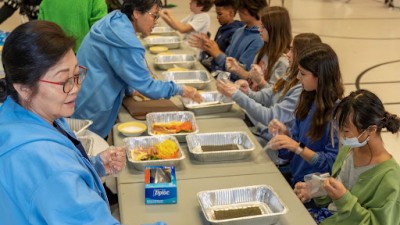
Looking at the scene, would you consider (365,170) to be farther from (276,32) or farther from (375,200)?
(276,32)

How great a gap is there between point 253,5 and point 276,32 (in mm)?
543

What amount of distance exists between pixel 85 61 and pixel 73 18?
1.01 meters

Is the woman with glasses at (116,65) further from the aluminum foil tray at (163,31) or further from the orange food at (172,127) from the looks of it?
the aluminum foil tray at (163,31)

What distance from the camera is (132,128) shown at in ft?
8.61

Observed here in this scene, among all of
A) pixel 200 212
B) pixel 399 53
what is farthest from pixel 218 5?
pixel 399 53

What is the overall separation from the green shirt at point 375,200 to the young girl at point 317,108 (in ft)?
1.36

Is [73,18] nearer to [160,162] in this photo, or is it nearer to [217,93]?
[217,93]

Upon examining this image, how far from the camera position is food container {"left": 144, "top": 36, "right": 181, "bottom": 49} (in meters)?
4.41

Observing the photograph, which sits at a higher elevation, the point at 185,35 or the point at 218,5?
the point at 218,5

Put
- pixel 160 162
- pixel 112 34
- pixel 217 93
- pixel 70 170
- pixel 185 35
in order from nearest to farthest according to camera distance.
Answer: pixel 70 170
pixel 160 162
pixel 112 34
pixel 217 93
pixel 185 35

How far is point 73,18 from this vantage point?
377 centimetres

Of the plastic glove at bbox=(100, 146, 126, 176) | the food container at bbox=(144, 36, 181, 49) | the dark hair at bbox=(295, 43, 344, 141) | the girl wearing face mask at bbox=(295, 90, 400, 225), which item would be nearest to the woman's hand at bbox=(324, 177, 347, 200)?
the girl wearing face mask at bbox=(295, 90, 400, 225)

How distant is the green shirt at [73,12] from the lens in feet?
12.2

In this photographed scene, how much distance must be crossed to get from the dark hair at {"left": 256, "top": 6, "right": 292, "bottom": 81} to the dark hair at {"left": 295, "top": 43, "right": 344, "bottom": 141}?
0.77m
